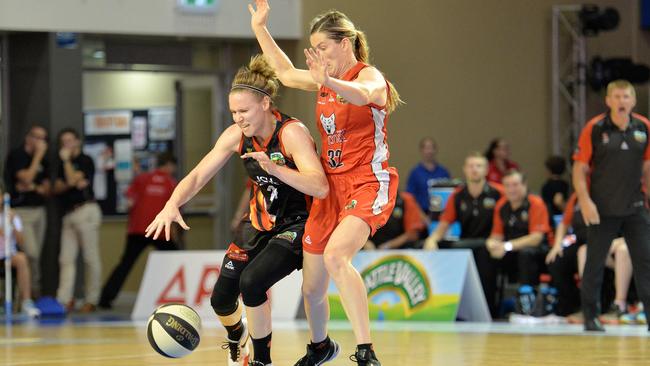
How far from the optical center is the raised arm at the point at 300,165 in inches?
220

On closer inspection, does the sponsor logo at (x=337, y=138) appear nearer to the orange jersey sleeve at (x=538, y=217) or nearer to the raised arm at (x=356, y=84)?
the raised arm at (x=356, y=84)

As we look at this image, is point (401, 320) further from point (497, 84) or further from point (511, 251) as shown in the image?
point (497, 84)

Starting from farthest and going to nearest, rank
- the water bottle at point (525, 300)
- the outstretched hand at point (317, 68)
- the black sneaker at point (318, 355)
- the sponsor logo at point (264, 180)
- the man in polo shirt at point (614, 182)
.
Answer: the water bottle at point (525, 300) < the man in polo shirt at point (614, 182) < the black sneaker at point (318, 355) < the sponsor logo at point (264, 180) < the outstretched hand at point (317, 68)

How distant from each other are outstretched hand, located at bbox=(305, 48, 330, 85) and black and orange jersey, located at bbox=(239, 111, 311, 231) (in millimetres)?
568

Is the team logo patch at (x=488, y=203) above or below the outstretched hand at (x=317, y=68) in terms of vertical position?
below

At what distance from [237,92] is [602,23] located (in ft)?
37.9

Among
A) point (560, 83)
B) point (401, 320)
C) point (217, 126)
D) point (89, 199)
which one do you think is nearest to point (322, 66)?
point (401, 320)

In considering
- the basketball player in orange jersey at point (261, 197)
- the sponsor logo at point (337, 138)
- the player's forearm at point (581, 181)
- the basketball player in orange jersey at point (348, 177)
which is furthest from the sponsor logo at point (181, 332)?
the player's forearm at point (581, 181)

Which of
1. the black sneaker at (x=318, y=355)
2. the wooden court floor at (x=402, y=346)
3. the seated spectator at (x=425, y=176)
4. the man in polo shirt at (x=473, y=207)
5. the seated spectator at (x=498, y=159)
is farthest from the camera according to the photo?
the seated spectator at (x=498, y=159)

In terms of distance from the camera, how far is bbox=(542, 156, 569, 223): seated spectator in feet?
45.0

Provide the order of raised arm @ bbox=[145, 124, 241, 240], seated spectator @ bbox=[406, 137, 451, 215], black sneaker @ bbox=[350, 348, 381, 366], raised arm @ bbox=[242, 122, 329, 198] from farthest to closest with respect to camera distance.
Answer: seated spectator @ bbox=[406, 137, 451, 215]
raised arm @ bbox=[145, 124, 241, 240]
black sneaker @ bbox=[350, 348, 381, 366]
raised arm @ bbox=[242, 122, 329, 198]

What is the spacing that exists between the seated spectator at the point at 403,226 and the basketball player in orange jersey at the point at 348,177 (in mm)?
6813

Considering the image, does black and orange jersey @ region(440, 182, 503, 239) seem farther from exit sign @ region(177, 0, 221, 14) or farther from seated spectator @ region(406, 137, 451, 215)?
exit sign @ region(177, 0, 221, 14)

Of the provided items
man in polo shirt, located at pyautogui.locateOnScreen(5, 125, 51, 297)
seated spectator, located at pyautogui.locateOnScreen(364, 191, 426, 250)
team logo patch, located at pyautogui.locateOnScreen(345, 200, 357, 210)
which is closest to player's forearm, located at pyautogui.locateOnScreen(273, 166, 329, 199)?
team logo patch, located at pyautogui.locateOnScreen(345, 200, 357, 210)
